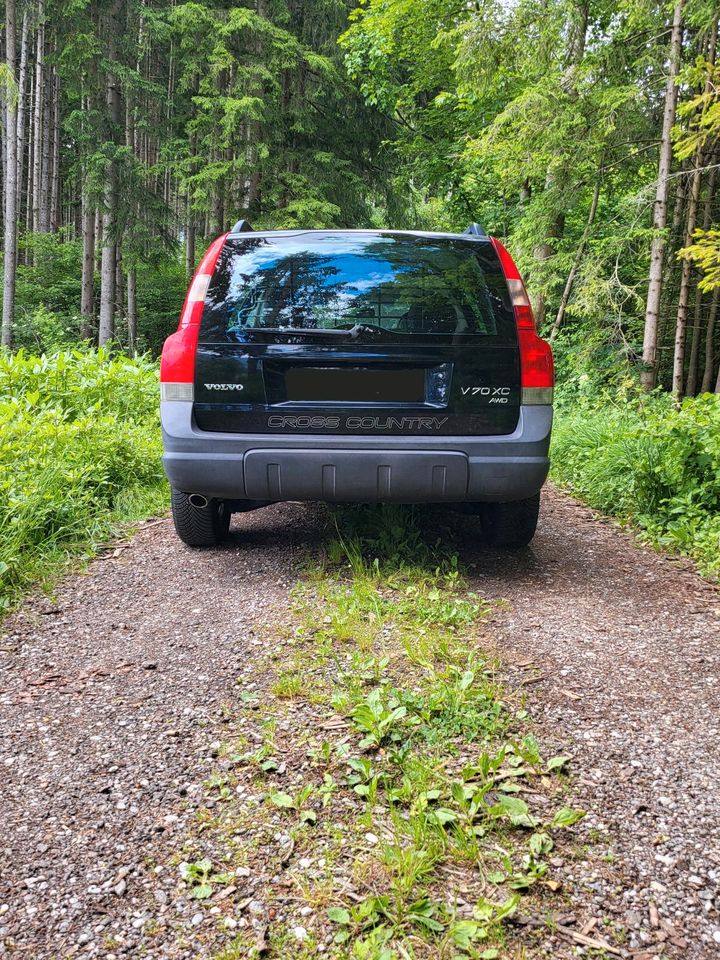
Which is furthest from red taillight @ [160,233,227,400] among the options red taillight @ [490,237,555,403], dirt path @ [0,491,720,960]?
red taillight @ [490,237,555,403]

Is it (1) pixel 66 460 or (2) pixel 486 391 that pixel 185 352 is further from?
(1) pixel 66 460

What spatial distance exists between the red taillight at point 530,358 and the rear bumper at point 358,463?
0.28ft

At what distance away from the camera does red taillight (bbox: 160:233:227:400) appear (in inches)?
145

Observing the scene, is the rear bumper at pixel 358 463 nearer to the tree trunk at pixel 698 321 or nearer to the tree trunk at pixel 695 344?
the tree trunk at pixel 698 321

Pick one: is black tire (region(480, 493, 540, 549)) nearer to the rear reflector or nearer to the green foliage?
the rear reflector

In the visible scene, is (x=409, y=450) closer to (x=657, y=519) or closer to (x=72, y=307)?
(x=657, y=519)

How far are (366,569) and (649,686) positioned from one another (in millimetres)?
1629

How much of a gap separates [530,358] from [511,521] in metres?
1.08

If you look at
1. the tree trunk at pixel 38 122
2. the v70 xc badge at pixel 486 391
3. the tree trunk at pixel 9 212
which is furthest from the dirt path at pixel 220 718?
the tree trunk at pixel 38 122

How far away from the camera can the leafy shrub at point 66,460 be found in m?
4.30

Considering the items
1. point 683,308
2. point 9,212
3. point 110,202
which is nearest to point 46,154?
point 9,212

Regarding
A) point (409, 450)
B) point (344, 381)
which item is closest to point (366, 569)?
point (409, 450)

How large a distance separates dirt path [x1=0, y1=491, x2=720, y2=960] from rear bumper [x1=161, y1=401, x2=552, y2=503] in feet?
1.89

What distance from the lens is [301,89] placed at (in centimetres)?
1628
